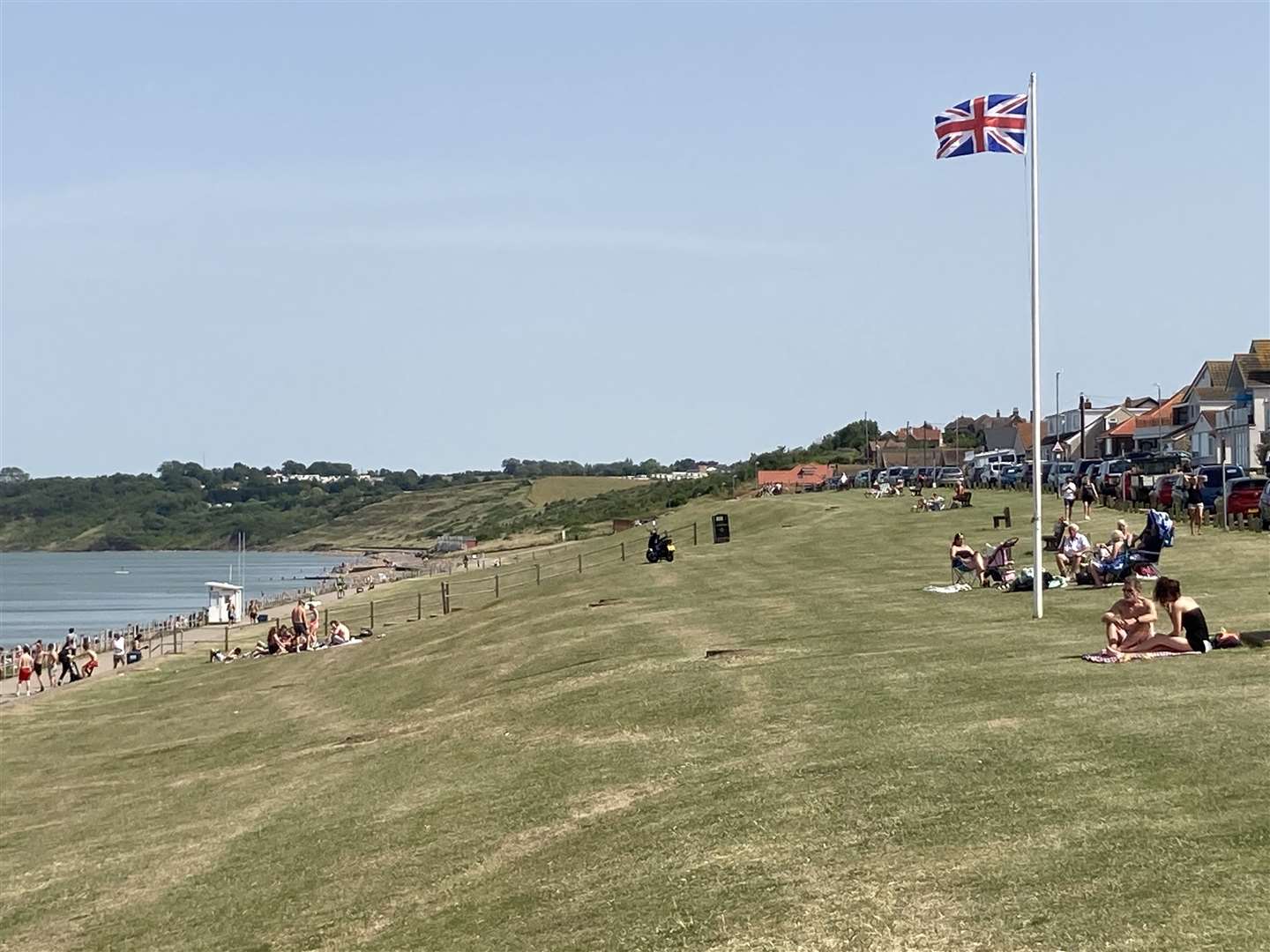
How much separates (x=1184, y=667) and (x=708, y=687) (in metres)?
5.69

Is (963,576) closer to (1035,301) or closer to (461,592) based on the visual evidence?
(1035,301)

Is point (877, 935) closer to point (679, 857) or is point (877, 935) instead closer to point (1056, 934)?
point (1056, 934)

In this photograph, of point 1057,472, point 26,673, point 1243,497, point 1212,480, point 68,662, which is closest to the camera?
point 1243,497

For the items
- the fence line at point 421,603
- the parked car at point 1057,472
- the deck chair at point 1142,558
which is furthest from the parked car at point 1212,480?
the fence line at point 421,603

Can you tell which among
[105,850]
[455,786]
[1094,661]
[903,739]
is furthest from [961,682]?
[105,850]

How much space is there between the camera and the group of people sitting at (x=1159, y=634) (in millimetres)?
19000

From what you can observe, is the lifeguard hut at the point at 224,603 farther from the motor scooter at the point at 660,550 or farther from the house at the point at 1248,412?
the house at the point at 1248,412

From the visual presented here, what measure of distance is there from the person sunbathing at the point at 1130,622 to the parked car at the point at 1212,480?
81.1 ft

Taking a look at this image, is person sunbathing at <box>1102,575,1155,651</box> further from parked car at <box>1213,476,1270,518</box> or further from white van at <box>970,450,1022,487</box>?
white van at <box>970,450,1022,487</box>

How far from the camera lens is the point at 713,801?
→ 14180 mm

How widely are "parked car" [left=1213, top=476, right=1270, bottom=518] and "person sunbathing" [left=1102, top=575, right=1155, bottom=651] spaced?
2299 cm

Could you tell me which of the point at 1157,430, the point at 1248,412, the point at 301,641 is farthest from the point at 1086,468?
the point at 301,641

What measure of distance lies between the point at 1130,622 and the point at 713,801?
7.43m

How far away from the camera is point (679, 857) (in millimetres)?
12602
